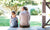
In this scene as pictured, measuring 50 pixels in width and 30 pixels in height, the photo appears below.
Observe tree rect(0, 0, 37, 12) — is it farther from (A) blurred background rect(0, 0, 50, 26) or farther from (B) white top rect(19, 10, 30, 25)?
(B) white top rect(19, 10, 30, 25)

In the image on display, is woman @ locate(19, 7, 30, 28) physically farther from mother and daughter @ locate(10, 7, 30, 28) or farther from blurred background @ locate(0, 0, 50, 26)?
blurred background @ locate(0, 0, 50, 26)

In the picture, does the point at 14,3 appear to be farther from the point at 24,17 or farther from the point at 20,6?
the point at 24,17

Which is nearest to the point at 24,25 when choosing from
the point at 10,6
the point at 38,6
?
the point at 10,6

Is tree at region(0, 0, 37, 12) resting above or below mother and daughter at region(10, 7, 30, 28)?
above

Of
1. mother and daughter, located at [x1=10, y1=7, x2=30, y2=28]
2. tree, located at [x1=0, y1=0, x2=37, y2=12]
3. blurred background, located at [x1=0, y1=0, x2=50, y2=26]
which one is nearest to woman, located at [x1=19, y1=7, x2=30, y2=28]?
mother and daughter, located at [x1=10, y1=7, x2=30, y2=28]

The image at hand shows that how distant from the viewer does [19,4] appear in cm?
615

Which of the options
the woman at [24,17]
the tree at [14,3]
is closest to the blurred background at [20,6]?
the tree at [14,3]

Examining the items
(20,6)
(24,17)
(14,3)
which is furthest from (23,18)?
(20,6)

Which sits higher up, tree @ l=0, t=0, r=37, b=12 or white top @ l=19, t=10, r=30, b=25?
tree @ l=0, t=0, r=37, b=12

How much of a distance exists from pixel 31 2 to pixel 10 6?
110 centimetres

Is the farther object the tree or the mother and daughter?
the tree

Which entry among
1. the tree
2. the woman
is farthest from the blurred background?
the woman

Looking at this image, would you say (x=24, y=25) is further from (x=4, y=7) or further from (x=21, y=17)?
(x=4, y=7)

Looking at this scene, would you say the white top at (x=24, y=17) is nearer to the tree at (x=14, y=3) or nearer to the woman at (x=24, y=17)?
the woman at (x=24, y=17)
